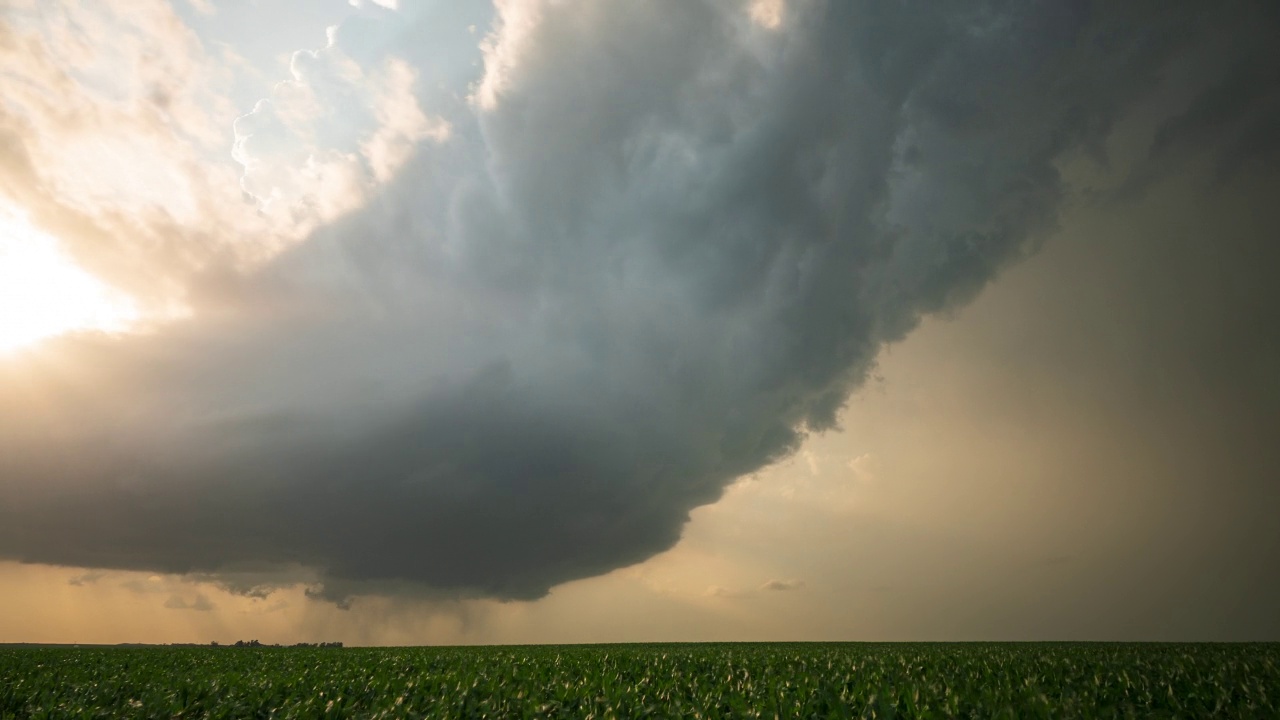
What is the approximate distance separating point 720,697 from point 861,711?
3373mm

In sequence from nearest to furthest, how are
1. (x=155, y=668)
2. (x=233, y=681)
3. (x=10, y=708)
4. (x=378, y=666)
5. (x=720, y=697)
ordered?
(x=720, y=697)
(x=10, y=708)
(x=233, y=681)
(x=378, y=666)
(x=155, y=668)

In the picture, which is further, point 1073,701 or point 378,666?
point 378,666

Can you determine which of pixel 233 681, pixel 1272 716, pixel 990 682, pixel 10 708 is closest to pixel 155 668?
pixel 10 708

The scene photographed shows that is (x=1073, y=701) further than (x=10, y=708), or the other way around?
(x=10, y=708)

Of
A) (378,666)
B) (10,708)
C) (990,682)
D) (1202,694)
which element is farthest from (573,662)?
(1202,694)

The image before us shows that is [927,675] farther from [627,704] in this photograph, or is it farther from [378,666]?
[378,666]

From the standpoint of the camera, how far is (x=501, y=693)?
16.4 meters

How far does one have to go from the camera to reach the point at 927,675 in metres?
16.3

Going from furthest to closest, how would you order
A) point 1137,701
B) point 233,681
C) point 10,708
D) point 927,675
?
point 233,681, point 10,708, point 927,675, point 1137,701

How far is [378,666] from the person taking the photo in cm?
2372

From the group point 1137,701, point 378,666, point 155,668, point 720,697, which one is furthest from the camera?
point 155,668

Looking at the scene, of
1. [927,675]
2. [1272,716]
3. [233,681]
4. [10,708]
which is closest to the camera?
[1272,716]

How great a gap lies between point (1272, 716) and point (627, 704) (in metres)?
13.5

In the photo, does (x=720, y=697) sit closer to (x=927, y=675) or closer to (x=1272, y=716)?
(x=927, y=675)
